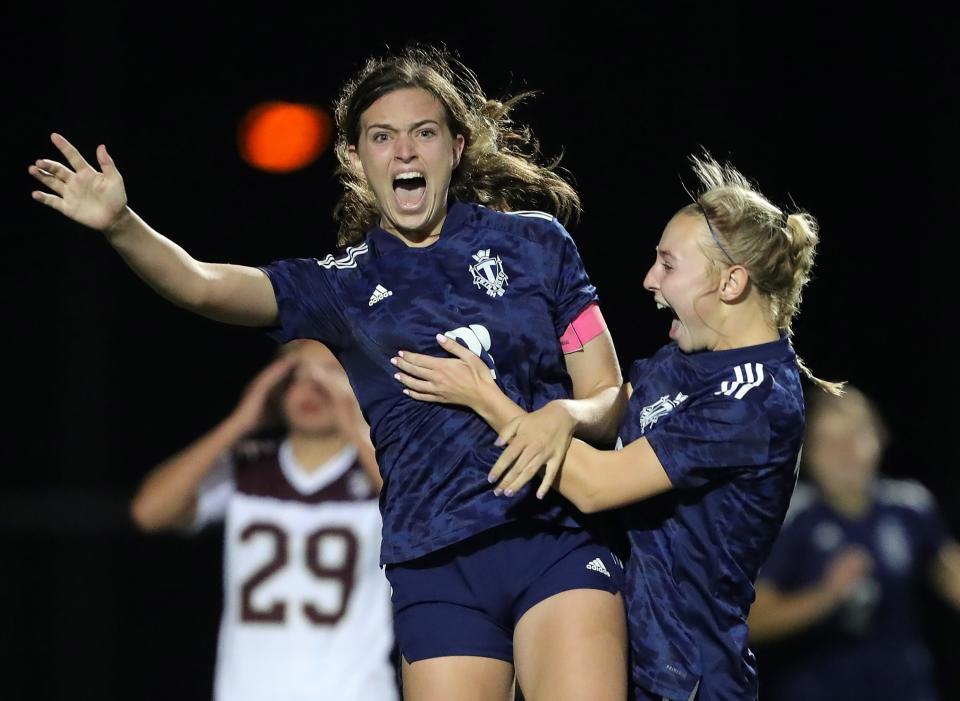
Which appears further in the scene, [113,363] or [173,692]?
[113,363]

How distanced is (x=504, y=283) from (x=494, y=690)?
0.72 meters

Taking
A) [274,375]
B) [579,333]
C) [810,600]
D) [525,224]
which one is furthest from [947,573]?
[525,224]

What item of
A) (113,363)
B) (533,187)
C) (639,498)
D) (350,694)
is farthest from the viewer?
(113,363)

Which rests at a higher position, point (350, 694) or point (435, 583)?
point (435, 583)

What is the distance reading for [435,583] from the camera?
263 centimetres

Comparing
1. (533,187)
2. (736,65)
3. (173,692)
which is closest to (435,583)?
(533,187)

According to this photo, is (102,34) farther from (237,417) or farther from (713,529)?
(713,529)

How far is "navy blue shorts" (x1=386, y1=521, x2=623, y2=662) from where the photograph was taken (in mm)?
2576

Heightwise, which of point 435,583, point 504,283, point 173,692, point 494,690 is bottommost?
point 173,692

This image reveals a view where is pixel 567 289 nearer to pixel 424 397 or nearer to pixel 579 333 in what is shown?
pixel 579 333

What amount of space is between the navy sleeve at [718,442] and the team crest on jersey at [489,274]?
0.41 m

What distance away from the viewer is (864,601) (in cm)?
466

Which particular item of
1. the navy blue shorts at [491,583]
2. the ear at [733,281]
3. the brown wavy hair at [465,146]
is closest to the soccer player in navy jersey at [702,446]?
the ear at [733,281]

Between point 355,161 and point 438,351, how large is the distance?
0.49m
